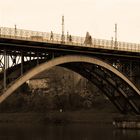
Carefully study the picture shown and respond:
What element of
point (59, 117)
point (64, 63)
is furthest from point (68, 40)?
point (59, 117)

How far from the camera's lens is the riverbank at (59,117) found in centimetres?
11968

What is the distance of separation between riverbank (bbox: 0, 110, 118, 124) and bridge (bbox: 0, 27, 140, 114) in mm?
32562

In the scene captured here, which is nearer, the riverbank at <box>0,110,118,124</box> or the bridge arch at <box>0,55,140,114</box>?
the bridge arch at <box>0,55,140,114</box>

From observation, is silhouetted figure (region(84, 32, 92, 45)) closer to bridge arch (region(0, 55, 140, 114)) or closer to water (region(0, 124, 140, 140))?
bridge arch (region(0, 55, 140, 114))

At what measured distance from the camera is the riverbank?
120m

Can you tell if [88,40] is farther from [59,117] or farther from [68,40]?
[59,117]

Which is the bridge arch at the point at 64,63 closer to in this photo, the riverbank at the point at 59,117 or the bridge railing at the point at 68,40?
the bridge railing at the point at 68,40

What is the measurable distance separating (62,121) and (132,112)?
39229 millimetres

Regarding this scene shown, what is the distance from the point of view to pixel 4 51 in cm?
5894

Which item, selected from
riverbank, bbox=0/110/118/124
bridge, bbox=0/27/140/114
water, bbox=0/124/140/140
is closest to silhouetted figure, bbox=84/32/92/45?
bridge, bbox=0/27/140/114

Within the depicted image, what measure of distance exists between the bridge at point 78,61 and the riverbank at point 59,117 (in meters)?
32.6

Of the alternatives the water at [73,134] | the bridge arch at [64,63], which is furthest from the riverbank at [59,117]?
the bridge arch at [64,63]

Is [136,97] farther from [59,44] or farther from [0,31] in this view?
[0,31]

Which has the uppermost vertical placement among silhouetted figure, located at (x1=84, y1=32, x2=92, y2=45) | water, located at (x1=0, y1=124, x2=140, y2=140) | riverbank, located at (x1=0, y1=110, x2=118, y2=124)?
silhouetted figure, located at (x1=84, y1=32, x2=92, y2=45)
